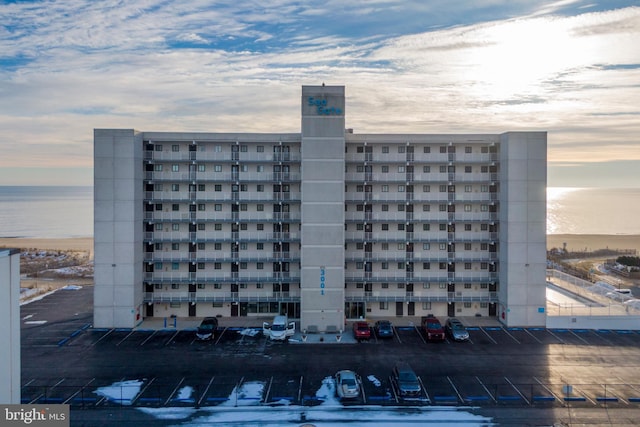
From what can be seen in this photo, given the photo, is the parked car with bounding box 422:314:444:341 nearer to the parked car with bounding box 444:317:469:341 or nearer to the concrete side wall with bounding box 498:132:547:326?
the parked car with bounding box 444:317:469:341

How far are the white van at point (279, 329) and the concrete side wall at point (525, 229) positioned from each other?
20.3 m

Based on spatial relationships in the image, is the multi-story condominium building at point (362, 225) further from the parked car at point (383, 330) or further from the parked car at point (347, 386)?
the parked car at point (347, 386)

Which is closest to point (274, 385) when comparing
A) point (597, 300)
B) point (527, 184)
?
point (527, 184)

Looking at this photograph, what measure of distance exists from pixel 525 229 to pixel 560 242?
93895 millimetres

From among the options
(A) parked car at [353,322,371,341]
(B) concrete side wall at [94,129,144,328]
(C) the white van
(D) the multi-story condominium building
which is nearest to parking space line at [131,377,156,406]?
(C) the white van

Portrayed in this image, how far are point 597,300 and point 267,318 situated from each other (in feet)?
107

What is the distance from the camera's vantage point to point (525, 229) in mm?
43469

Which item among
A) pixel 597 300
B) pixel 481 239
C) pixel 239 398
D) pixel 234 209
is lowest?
pixel 239 398

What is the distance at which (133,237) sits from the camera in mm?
42438

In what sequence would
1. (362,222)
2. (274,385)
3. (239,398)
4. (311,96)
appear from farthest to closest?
(362,222) → (311,96) → (274,385) → (239,398)

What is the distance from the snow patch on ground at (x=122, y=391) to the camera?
28234 mm

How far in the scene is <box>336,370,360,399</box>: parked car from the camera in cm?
2800

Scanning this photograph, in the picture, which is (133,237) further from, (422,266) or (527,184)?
(527,184)

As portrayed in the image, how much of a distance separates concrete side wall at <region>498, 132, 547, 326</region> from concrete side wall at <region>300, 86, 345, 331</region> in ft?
52.1
